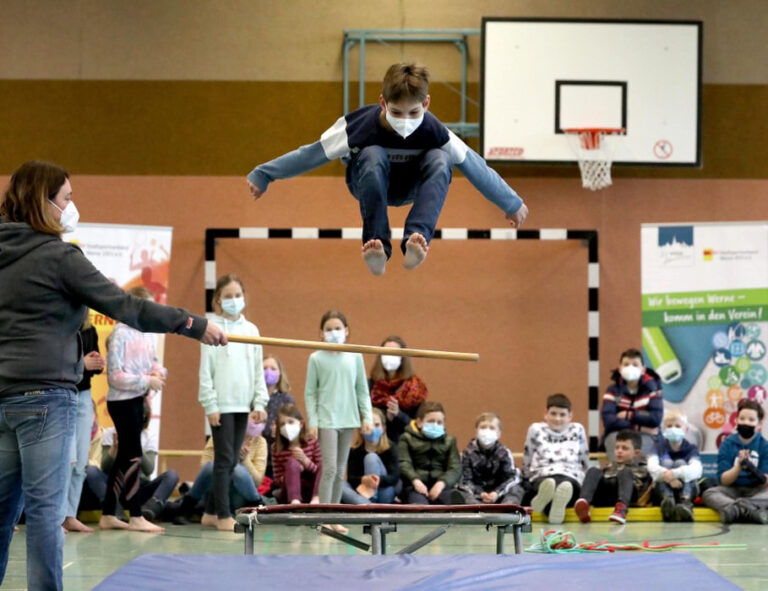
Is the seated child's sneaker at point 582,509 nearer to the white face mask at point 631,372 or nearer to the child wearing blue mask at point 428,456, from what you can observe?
the child wearing blue mask at point 428,456

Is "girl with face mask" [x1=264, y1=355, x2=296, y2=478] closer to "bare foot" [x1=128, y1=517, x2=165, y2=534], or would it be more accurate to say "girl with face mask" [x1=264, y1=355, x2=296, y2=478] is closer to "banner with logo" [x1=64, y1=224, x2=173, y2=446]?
"banner with logo" [x1=64, y1=224, x2=173, y2=446]

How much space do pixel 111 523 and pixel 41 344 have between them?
3.44 metres

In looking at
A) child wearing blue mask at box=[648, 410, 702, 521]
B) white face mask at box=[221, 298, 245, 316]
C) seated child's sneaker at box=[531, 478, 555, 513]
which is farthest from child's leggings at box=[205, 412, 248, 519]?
child wearing blue mask at box=[648, 410, 702, 521]

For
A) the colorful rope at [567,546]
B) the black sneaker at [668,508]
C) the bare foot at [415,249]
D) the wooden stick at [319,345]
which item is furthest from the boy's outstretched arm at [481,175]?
the black sneaker at [668,508]

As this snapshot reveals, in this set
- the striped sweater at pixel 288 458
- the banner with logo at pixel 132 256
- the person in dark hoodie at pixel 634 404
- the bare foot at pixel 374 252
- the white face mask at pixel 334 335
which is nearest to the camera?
the bare foot at pixel 374 252

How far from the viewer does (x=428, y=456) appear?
7.92 metres

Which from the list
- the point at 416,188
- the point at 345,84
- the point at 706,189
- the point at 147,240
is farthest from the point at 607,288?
the point at 416,188

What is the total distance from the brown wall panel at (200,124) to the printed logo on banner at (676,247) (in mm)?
906

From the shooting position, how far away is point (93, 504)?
751 centimetres

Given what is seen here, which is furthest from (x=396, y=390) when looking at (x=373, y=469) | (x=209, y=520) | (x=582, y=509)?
(x=209, y=520)

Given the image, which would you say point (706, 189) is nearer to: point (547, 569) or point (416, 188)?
point (416, 188)

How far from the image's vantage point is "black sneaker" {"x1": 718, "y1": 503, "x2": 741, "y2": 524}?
7699mm

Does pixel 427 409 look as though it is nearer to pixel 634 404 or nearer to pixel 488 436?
pixel 488 436

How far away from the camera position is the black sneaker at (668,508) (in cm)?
778
